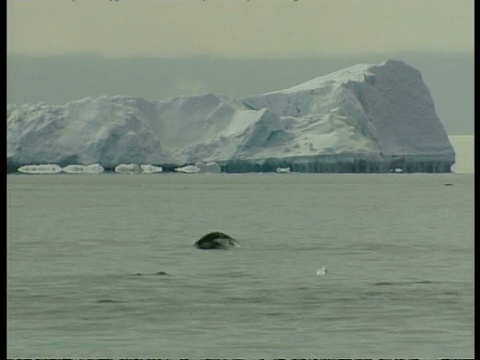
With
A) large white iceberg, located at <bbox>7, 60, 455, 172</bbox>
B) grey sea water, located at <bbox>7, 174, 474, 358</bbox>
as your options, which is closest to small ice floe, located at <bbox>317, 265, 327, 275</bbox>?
grey sea water, located at <bbox>7, 174, 474, 358</bbox>

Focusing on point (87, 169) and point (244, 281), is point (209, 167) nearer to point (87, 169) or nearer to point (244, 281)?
point (87, 169)

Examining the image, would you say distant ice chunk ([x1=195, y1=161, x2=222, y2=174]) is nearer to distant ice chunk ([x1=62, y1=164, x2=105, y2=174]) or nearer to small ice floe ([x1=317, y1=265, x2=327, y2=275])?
distant ice chunk ([x1=62, y1=164, x2=105, y2=174])

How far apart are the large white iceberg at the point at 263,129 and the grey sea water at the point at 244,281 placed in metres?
1.39


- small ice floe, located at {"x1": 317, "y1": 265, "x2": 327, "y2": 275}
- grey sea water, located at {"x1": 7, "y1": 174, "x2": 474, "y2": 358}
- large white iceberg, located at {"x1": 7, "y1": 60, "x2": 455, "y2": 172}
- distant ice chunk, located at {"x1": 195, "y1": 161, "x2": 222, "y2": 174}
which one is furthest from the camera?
distant ice chunk, located at {"x1": 195, "y1": 161, "x2": 222, "y2": 174}

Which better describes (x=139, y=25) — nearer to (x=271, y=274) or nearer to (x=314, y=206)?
(x=314, y=206)

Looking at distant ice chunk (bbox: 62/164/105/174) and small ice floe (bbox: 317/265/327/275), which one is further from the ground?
distant ice chunk (bbox: 62/164/105/174)

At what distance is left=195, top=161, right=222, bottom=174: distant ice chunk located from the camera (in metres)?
28.6

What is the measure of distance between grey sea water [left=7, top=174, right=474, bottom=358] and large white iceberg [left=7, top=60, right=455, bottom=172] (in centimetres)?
139

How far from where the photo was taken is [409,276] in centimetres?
913

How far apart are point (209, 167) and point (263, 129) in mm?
7042

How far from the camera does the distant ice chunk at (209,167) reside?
2856cm

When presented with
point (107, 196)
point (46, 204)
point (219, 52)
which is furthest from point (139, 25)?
point (46, 204)

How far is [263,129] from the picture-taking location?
22734 millimetres

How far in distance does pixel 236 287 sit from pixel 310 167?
774 inches
